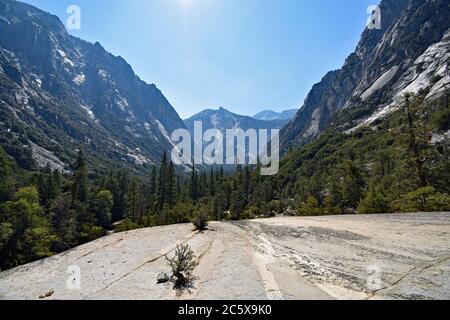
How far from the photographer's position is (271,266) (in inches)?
408

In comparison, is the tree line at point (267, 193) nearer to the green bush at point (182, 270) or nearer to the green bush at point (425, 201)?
the green bush at point (425, 201)

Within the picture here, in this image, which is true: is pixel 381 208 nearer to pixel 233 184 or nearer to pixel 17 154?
pixel 233 184

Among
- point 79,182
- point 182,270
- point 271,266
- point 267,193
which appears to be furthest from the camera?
point 267,193

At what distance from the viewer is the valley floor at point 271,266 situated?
27.3 ft

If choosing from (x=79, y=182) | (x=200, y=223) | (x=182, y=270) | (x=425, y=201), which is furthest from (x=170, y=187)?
(x=182, y=270)

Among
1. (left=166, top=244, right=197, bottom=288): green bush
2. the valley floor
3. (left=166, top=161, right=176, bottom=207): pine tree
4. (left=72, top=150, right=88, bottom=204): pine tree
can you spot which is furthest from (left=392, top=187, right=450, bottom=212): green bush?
(left=166, top=161, right=176, bottom=207): pine tree

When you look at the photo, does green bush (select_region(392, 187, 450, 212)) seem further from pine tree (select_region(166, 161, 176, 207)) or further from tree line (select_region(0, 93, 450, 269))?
pine tree (select_region(166, 161, 176, 207))

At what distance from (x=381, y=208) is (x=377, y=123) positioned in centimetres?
13631

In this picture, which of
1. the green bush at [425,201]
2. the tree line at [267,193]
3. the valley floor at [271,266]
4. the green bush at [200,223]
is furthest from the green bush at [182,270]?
the green bush at [425,201]

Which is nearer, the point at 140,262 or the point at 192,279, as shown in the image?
the point at 192,279

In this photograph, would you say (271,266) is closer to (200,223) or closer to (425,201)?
(200,223)

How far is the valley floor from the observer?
328 inches

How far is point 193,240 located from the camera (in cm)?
1484

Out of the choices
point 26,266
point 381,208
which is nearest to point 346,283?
point 26,266
